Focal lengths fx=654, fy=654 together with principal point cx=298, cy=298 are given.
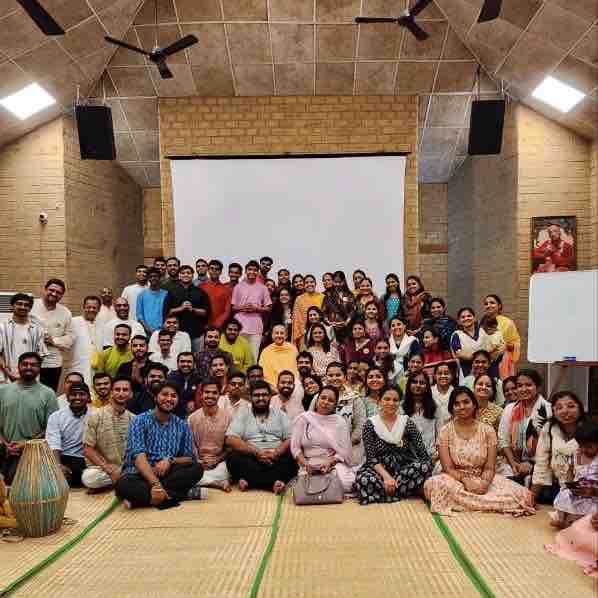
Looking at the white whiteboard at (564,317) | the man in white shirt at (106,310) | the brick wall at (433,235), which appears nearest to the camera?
the white whiteboard at (564,317)

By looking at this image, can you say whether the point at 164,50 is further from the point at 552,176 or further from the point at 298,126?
the point at 552,176

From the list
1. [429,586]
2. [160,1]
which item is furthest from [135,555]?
[160,1]

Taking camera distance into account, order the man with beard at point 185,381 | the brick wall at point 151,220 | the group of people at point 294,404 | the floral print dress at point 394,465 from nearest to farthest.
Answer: the group of people at point 294,404, the floral print dress at point 394,465, the man with beard at point 185,381, the brick wall at point 151,220

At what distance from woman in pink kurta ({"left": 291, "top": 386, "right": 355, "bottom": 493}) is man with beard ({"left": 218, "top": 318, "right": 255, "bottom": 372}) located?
4.97ft

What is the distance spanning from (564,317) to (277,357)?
246 centimetres

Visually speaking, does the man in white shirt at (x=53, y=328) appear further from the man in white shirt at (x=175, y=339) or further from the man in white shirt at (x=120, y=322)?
the man in white shirt at (x=175, y=339)

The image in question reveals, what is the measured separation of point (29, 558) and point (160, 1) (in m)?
5.98

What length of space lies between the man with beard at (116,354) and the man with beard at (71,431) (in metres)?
0.90

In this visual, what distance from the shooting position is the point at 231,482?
14.8 feet

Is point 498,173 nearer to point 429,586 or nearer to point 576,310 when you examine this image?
point 576,310

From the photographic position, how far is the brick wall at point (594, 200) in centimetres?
765

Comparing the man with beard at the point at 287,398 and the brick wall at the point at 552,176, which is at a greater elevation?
the brick wall at the point at 552,176

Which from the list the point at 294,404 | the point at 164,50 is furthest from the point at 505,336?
the point at 164,50

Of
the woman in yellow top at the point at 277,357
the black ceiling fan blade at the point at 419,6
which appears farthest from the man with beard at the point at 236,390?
the black ceiling fan blade at the point at 419,6
